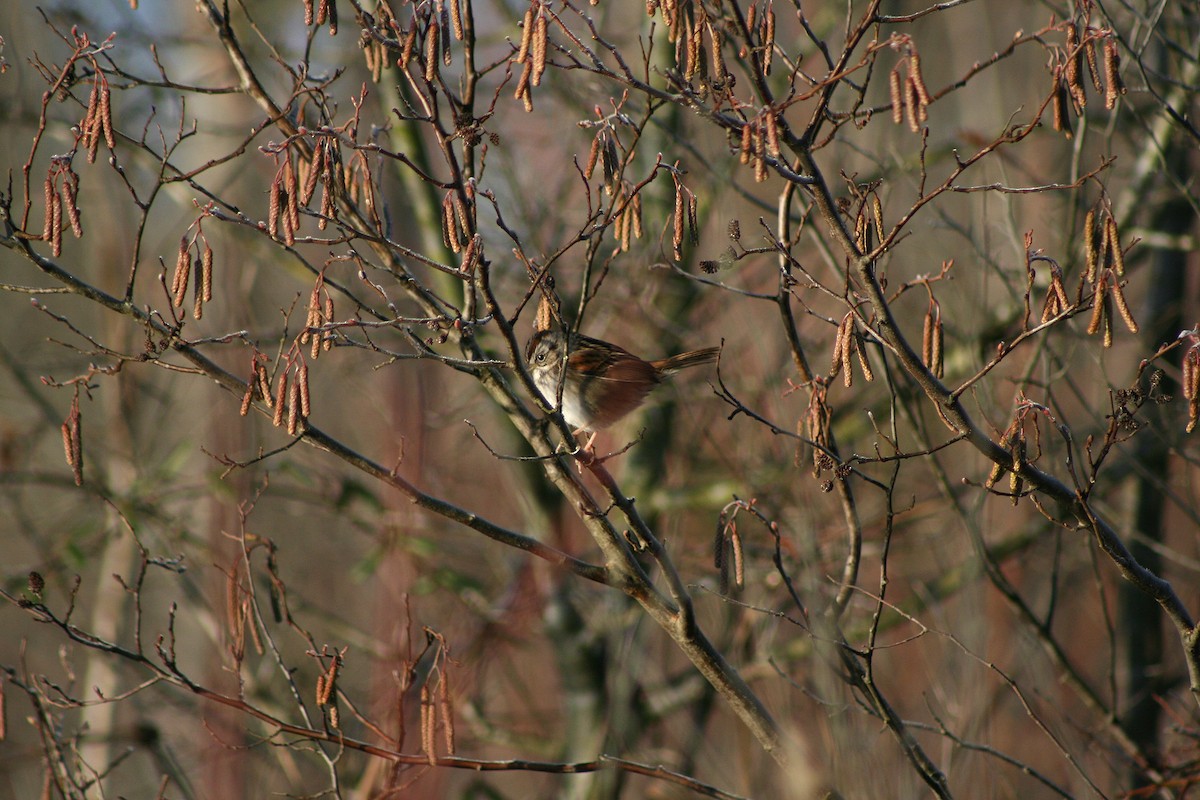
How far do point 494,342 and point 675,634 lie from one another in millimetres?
3081

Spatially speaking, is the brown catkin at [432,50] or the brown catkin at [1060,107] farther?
the brown catkin at [432,50]

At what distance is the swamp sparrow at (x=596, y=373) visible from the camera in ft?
15.1

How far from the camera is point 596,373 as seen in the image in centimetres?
460

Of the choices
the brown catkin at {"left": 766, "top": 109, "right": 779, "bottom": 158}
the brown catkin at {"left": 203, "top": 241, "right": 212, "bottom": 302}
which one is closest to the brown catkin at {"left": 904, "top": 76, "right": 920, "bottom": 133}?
the brown catkin at {"left": 766, "top": 109, "right": 779, "bottom": 158}

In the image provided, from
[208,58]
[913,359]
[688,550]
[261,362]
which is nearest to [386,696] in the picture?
[688,550]

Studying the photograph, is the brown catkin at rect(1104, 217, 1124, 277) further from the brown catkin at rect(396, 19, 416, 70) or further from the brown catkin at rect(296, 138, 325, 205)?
the brown catkin at rect(296, 138, 325, 205)

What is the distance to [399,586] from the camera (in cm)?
471

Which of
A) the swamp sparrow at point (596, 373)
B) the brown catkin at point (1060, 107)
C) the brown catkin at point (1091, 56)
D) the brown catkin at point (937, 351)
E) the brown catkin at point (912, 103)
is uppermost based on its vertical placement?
the swamp sparrow at point (596, 373)

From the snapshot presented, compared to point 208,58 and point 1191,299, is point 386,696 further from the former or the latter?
point 208,58

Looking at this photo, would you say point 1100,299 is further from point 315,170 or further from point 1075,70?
point 315,170

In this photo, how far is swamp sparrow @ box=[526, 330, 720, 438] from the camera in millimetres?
4590

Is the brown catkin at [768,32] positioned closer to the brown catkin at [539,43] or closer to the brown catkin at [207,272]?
the brown catkin at [539,43]

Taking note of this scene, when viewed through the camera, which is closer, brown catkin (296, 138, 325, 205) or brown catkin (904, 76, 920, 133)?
brown catkin (904, 76, 920, 133)

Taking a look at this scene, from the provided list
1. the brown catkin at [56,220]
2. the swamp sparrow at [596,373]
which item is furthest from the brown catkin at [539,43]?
the swamp sparrow at [596,373]
